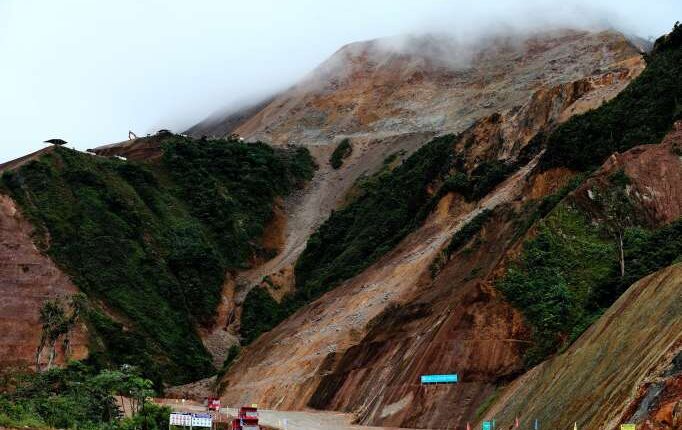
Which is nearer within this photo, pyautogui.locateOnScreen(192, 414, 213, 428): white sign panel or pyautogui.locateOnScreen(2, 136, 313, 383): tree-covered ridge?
pyautogui.locateOnScreen(192, 414, 213, 428): white sign panel

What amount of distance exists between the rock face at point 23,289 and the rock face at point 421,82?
53.4m

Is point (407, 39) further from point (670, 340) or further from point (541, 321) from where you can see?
→ point (670, 340)

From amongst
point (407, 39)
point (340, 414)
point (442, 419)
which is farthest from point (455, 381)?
point (407, 39)

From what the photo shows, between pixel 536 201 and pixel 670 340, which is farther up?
pixel 670 340

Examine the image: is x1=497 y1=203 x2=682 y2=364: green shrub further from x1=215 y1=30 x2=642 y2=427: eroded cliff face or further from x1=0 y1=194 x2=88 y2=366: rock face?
x1=0 y1=194 x2=88 y2=366: rock face

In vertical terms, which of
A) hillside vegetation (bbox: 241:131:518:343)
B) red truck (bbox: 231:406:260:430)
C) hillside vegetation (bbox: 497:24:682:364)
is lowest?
hillside vegetation (bbox: 241:131:518:343)

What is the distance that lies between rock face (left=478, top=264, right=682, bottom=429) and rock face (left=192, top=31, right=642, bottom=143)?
78066 millimetres

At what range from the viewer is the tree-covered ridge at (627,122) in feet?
153

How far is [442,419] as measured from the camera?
34000mm

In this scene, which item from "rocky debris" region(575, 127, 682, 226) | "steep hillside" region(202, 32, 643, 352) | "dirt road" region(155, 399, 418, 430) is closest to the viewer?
"dirt road" region(155, 399, 418, 430)

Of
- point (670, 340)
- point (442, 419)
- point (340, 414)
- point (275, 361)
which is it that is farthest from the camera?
point (275, 361)

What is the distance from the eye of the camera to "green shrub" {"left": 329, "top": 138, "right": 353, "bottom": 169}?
11906 cm

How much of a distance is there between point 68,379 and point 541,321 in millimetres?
19811

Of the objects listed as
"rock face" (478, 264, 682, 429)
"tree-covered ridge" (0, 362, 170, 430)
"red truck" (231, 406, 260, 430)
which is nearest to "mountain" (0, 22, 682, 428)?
"rock face" (478, 264, 682, 429)
